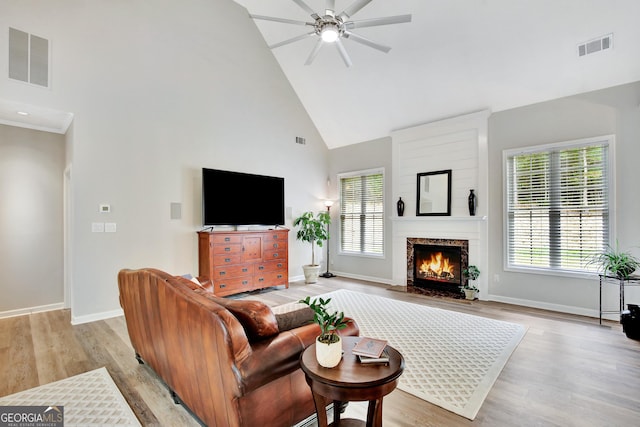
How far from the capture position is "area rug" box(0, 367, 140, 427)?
2.05 m

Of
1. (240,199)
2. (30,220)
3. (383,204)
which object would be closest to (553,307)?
(383,204)

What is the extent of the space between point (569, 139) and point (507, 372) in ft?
12.1

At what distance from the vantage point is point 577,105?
4.32 meters

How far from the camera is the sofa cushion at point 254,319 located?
1724 millimetres

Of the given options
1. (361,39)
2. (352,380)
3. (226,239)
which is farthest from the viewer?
(226,239)

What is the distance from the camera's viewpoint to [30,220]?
14.6 feet

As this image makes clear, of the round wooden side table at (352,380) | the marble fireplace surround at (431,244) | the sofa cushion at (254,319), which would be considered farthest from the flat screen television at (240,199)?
the round wooden side table at (352,380)

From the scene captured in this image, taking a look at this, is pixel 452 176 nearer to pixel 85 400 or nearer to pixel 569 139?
pixel 569 139

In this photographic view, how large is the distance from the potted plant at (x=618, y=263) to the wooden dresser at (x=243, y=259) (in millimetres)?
4968

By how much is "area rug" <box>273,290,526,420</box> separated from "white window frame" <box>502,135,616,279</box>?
4.29ft

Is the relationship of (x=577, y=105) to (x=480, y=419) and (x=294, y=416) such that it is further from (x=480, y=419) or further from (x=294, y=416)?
(x=294, y=416)

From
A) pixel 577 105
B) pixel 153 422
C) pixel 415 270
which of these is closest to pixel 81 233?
pixel 153 422

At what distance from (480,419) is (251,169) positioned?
17.2ft

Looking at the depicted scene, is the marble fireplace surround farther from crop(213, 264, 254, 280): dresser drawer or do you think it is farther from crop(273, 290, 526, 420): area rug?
crop(213, 264, 254, 280): dresser drawer
